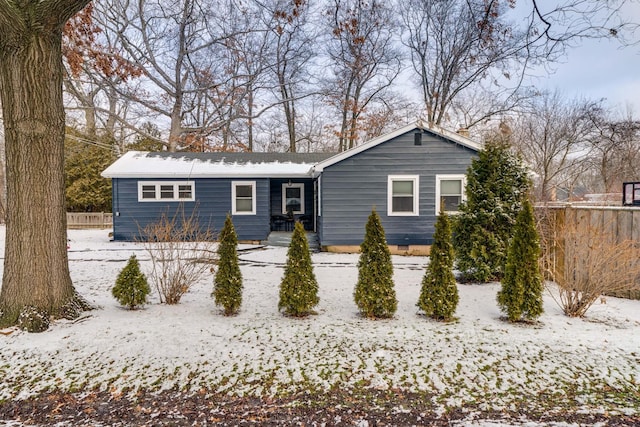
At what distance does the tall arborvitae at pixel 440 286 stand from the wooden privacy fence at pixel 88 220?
20362mm

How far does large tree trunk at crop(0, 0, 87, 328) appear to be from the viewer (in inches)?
181

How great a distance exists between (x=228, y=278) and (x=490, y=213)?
5.43 metres

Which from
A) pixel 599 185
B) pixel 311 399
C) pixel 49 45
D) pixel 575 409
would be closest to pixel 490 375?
pixel 575 409

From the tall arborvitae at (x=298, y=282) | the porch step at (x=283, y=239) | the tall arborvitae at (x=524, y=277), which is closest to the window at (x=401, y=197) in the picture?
the porch step at (x=283, y=239)

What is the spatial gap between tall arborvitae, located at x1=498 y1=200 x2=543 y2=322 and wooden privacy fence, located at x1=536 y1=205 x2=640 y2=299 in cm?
108

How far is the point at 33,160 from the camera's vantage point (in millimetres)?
4703

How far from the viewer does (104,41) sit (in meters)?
19.2

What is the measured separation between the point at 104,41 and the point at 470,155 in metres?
19.4

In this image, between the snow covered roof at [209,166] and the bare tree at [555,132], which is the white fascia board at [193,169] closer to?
the snow covered roof at [209,166]

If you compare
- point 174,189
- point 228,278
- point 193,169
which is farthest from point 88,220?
point 228,278

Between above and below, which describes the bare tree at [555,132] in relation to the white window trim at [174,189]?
above

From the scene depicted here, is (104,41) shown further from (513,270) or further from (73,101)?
(513,270)

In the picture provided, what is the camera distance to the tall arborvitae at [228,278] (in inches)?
212

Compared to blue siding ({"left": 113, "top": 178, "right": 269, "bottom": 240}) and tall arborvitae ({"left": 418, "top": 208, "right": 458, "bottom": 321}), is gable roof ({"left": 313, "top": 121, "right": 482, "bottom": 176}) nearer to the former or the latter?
blue siding ({"left": 113, "top": 178, "right": 269, "bottom": 240})
